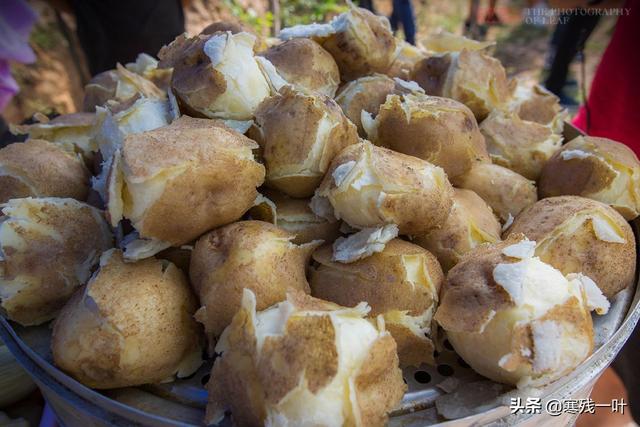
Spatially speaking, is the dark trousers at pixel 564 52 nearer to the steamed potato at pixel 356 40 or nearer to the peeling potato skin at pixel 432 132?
the steamed potato at pixel 356 40

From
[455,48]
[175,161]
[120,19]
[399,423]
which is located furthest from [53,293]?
[120,19]

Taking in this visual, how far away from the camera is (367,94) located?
1.20 meters

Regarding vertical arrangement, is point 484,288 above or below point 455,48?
below

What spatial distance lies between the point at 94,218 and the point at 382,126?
1.93ft

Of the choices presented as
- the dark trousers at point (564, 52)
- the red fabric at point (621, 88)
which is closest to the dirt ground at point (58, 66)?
the dark trousers at point (564, 52)

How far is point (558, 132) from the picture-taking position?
4.49ft

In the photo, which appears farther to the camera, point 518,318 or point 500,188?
point 500,188

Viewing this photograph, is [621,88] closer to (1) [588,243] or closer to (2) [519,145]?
(2) [519,145]

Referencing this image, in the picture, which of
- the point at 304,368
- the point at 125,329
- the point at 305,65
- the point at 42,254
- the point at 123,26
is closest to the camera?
the point at 304,368

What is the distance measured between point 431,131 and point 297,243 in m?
0.34

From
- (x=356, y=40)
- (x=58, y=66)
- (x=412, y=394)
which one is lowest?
(x=58, y=66)

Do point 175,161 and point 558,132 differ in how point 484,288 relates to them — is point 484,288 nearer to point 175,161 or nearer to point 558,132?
point 175,161

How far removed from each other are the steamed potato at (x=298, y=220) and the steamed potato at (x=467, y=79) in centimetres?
48

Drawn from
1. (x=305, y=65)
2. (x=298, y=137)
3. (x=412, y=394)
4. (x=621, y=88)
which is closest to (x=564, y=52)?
(x=621, y=88)
